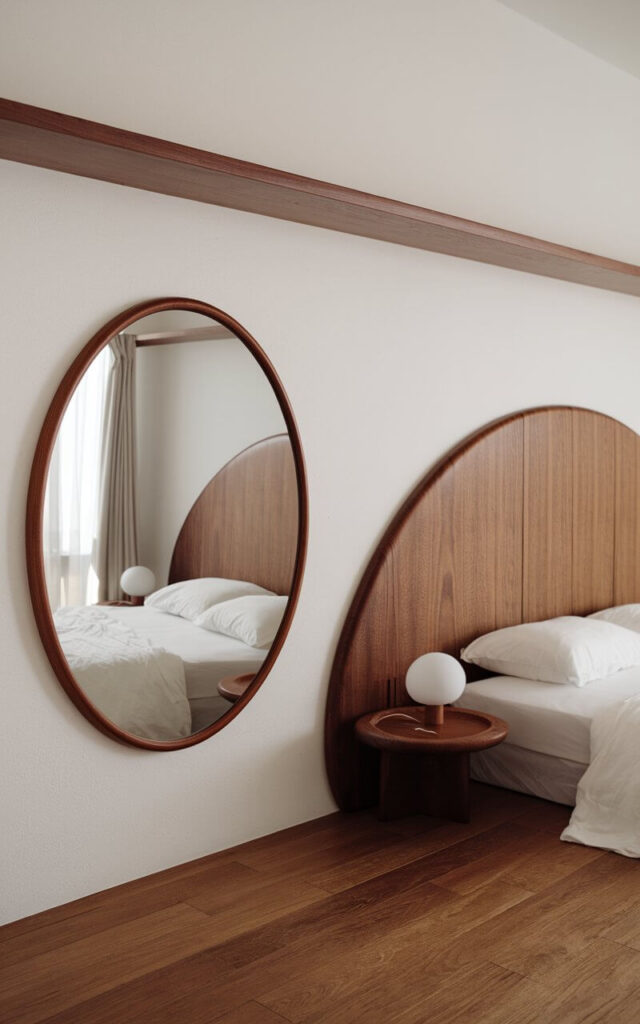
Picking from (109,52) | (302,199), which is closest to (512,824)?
(302,199)

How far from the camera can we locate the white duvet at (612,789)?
274 centimetres

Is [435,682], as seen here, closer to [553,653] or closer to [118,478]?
[553,653]

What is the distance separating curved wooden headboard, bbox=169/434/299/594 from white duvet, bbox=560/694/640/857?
106 cm

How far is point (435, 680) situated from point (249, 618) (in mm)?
605

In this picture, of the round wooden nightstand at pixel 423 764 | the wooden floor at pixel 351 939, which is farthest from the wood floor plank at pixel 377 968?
the round wooden nightstand at pixel 423 764

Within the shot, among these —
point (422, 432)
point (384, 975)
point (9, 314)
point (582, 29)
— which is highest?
point (582, 29)

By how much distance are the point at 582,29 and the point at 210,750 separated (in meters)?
2.85

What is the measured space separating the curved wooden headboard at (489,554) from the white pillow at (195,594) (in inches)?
17.0

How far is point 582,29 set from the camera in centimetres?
349

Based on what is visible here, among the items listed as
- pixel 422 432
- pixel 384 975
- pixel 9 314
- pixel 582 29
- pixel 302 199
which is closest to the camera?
pixel 384 975

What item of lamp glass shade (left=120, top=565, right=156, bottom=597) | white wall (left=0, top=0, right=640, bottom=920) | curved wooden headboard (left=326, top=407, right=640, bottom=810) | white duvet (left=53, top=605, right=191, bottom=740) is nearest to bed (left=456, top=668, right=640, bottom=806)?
curved wooden headboard (left=326, top=407, right=640, bottom=810)

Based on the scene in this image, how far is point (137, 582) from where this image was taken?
8.32 ft

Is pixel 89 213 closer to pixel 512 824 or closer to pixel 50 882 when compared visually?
pixel 50 882

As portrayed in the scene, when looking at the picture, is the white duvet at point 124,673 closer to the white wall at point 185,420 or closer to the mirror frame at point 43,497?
the mirror frame at point 43,497
